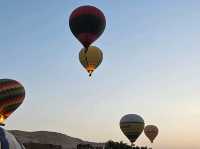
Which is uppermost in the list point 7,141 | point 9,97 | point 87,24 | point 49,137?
point 87,24

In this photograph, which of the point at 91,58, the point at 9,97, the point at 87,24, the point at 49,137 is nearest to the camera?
the point at 87,24

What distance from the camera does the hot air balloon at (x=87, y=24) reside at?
37062mm

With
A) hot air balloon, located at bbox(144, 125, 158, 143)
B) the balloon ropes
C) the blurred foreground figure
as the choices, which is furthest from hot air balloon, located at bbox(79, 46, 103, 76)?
the blurred foreground figure

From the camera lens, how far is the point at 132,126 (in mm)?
53781

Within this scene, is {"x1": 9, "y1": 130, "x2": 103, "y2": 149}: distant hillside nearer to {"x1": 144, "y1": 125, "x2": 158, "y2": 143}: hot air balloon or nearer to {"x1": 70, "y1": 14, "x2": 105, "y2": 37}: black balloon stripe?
{"x1": 144, "y1": 125, "x2": 158, "y2": 143}: hot air balloon

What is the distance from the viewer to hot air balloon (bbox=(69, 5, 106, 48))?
122ft

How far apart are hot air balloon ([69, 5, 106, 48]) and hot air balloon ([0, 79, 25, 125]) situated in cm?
1463

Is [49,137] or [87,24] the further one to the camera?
[49,137]

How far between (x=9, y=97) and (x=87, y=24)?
52.4 ft

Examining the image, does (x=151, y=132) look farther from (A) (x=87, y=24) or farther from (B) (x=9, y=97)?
(A) (x=87, y=24)

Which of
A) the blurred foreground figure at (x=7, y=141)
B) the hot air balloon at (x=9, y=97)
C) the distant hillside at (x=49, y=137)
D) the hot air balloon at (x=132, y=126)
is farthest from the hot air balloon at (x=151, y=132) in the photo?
the distant hillside at (x=49, y=137)

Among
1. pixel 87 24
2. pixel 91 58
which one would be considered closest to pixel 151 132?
pixel 91 58

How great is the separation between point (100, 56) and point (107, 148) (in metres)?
23.3

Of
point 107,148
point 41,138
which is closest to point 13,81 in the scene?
point 107,148
